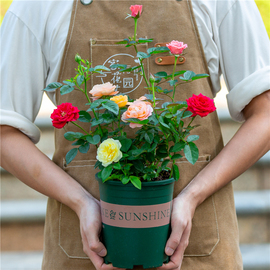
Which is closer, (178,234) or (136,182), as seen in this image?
(136,182)

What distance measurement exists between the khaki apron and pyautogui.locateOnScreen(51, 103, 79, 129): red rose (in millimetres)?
259

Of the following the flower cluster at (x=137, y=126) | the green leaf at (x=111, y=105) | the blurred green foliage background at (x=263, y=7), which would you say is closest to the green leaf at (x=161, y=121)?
the flower cluster at (x=137, y=126)

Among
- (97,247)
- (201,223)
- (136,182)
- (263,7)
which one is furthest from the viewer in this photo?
(263,7)

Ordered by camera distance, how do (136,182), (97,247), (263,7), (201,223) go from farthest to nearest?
(263,7) → (201,223) → (97,247) → (136,182)

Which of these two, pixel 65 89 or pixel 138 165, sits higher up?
pixel 65 89

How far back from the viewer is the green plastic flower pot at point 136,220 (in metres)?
0.74

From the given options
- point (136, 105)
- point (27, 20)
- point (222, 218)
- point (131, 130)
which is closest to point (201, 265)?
point (222, 218)

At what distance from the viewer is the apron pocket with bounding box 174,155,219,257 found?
3.18 feet

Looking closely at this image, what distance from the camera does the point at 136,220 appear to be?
0.74m

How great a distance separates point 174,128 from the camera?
0.74 metres

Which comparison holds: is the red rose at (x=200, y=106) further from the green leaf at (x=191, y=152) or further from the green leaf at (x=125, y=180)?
the green leaf at (x=125, y=180)

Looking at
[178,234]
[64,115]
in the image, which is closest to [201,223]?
[178,234]

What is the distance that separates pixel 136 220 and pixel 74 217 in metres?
0.33

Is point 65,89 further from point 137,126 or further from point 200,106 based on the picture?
point 200,106
